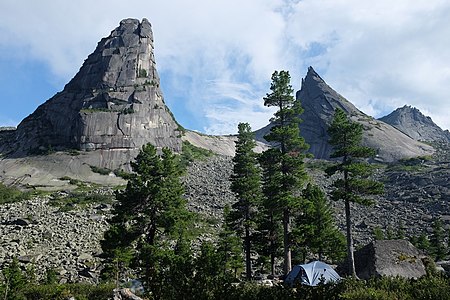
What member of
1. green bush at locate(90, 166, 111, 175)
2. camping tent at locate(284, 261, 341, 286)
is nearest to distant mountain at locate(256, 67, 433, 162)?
green bush at locate(90, 166, 111, 175)

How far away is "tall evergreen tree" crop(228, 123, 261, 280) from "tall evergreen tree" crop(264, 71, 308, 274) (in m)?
5.23

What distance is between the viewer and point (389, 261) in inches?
1037

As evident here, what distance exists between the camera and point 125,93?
10481 cm

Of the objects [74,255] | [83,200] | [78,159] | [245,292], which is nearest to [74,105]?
[78,159]

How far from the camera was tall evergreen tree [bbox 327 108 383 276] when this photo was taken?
26845 millimetres

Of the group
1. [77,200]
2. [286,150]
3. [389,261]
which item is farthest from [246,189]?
[77,200]

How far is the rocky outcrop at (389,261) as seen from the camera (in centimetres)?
2558

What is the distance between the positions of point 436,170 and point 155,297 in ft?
357

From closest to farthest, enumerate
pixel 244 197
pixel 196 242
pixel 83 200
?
pixel 244 197 < pixel 196 242 < pixel 83 200

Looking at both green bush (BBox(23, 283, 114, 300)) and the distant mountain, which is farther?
the distant mountain

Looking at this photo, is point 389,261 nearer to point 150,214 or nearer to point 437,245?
point 150,214

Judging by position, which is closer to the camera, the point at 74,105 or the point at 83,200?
the point at 83,200

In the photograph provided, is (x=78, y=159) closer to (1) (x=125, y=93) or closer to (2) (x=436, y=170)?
(1) (x=125, y=93)

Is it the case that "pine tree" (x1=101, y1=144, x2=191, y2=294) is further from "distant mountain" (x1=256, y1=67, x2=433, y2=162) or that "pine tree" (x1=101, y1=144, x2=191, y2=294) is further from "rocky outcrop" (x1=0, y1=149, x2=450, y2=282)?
"distant mountain" (x1=256, y1=67, x2=433, y2=162)
